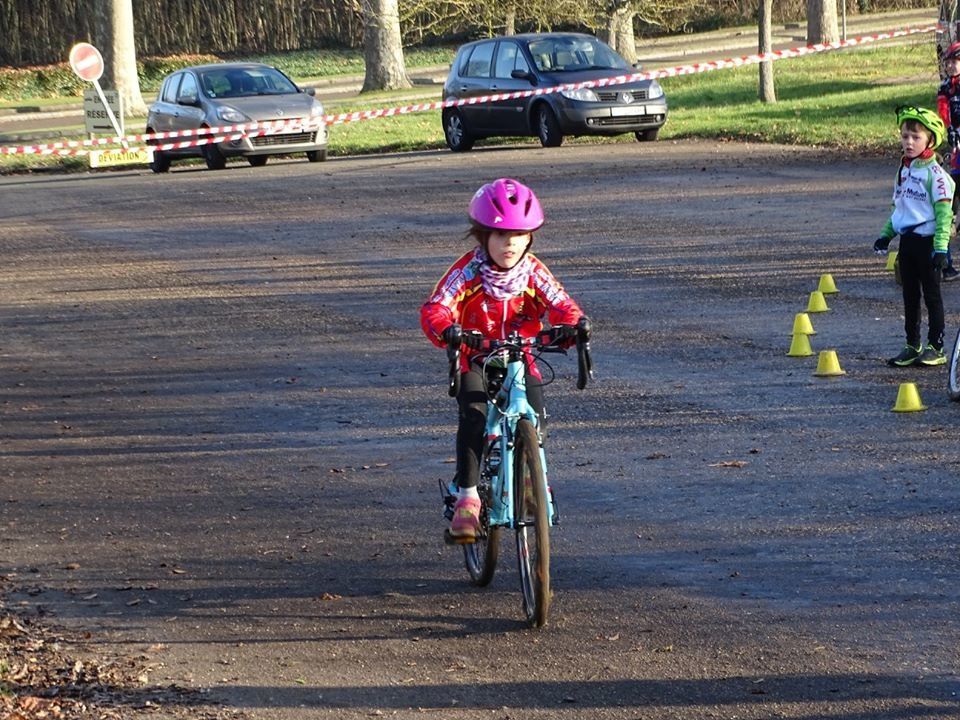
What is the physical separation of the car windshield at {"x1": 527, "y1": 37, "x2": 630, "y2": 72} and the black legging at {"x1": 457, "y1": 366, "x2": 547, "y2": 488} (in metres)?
21.0

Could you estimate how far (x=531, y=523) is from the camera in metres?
6.52

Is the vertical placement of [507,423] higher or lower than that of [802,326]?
higher

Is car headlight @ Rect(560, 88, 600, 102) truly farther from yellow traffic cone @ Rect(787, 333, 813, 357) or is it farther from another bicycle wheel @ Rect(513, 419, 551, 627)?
another bicycle wheel @ Rect(513, 419, 551, 627)

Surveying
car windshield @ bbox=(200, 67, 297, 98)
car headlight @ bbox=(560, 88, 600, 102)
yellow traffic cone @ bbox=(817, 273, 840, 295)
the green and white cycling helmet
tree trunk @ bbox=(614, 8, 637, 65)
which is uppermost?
tree trunk @ bbox=(614, 8, 637, 65)

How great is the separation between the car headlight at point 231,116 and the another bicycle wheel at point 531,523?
70.5ft

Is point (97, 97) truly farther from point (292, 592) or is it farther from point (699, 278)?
point (292, 592)

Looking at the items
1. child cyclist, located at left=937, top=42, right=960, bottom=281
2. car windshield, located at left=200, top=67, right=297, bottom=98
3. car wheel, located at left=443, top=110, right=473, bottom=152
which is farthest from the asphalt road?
car windshield, located at left=200, top=67, right=297, bottom=98

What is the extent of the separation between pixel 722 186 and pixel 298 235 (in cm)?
496

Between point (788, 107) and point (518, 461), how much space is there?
23.3m

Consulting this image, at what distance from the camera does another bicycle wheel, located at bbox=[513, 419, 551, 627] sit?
6379mm

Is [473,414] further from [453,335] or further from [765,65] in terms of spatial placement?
[765,65]

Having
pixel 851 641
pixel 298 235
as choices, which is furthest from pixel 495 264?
pixel 298 235

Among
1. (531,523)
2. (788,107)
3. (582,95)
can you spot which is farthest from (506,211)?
(788,107)

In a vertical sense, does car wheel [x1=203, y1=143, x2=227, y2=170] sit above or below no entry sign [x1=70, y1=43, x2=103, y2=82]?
below
